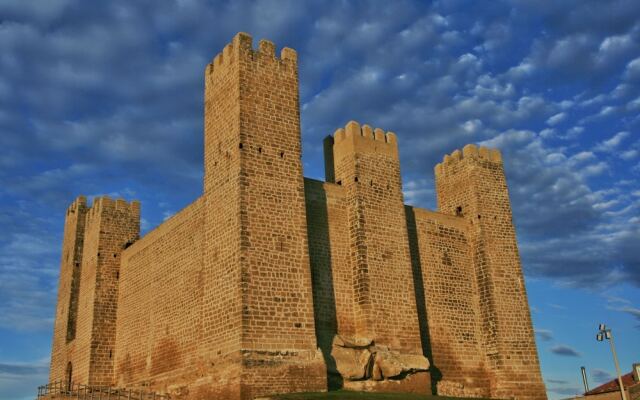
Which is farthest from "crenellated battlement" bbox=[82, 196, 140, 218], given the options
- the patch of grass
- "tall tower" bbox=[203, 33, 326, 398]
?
the patch of grass

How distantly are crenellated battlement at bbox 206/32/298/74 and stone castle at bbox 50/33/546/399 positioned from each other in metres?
0.05

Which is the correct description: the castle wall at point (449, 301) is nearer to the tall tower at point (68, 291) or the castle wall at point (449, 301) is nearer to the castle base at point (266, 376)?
the castle base at point (266, 376)

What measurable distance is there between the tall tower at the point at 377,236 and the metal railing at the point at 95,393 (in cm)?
710

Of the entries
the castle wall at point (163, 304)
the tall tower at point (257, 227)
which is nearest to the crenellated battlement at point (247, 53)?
the tall tower at point (257, 227)

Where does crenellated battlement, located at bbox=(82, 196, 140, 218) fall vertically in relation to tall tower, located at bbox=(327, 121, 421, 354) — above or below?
above

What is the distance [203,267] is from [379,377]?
21.1 feet

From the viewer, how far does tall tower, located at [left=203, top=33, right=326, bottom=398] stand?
699 inches

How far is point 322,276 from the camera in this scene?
20.8 meters

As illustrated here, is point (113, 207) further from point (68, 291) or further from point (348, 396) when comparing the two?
point (348, 396)

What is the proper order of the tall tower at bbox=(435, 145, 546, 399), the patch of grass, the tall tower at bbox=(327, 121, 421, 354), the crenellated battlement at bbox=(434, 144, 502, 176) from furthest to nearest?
the crenellated battlement at bbox=(434, 144, 502, 176) → the tall tower at bbox=(435, 145, 546, 399) → the tall tower at bbox=(327, 121, 421, 354) → the patch of grass

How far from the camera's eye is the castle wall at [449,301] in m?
22.9

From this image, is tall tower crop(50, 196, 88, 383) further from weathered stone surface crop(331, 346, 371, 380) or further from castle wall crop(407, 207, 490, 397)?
A: castle wall crop(407, 207, 490, 397)

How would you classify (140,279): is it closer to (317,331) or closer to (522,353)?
(317,331)

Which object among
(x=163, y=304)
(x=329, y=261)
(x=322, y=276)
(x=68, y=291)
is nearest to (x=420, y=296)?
(x=329, y=261)
